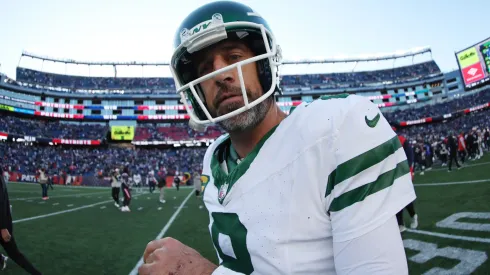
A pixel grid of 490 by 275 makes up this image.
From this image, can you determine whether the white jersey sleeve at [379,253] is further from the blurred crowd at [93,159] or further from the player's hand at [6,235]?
the blurred crowd at [93,159]

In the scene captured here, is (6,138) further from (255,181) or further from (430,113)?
(430,113)

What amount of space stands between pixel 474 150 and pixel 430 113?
44.6 meters

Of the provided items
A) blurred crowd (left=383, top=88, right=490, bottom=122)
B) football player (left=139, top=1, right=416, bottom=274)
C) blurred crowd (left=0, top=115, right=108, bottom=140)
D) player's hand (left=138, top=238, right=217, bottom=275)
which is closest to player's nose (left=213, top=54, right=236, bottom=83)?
football player (left=139, top=1, right=416, bottom=274)

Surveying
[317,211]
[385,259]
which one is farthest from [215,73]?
[385,259]

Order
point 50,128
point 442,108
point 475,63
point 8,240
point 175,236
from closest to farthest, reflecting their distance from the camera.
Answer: point 8,240 → point 175,236 → point 475,63 → point 50,128 → point 442,108

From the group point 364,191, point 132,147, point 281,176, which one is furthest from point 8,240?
point 132,147

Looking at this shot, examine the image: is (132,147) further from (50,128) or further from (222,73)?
(222,73)

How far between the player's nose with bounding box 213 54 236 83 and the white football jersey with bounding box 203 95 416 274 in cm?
35

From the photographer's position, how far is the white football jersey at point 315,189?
0.87 metres

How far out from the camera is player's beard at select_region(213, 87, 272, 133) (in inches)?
53.0

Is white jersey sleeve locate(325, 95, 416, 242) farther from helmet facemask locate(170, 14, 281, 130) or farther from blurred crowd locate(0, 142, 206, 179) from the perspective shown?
blurred crowd locate(0, 142, 206, 179)

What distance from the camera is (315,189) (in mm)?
968

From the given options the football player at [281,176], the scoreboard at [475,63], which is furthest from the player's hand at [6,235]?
the scoreboard at [475,63]

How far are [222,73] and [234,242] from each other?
757 mm
